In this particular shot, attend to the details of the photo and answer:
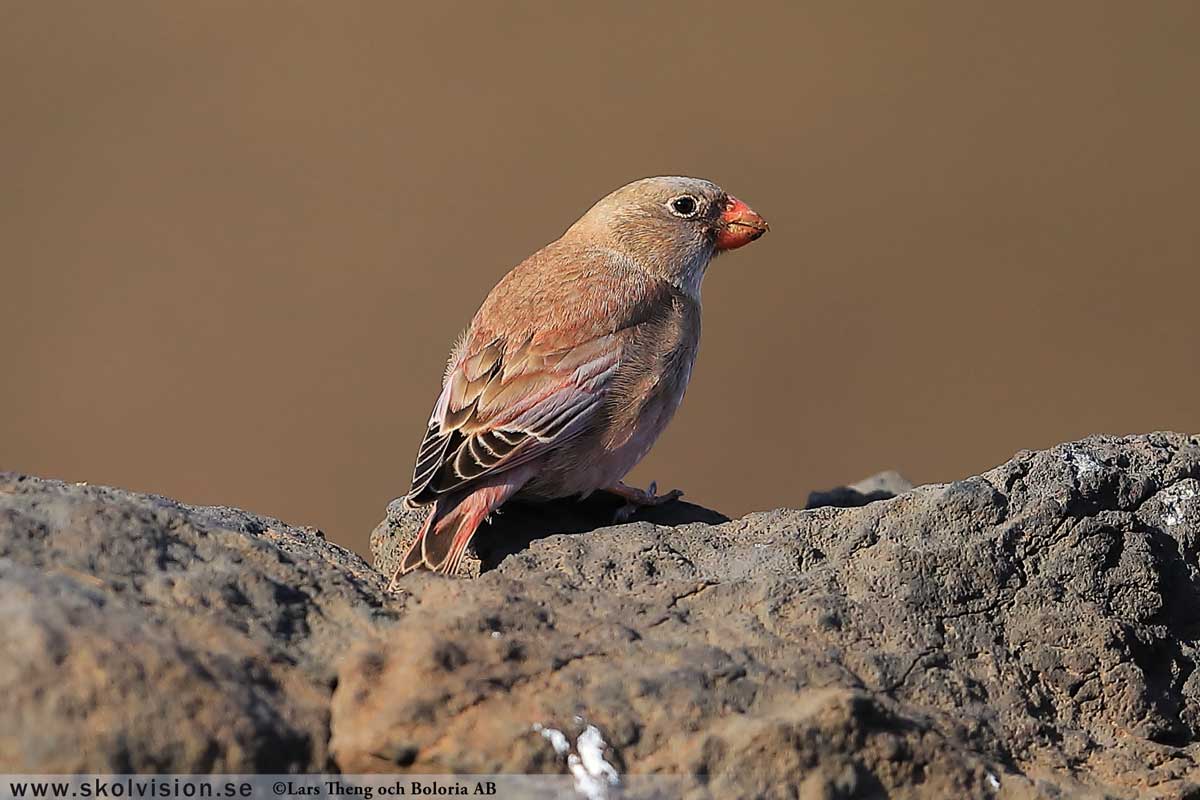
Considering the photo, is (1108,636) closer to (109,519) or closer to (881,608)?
(881,608)

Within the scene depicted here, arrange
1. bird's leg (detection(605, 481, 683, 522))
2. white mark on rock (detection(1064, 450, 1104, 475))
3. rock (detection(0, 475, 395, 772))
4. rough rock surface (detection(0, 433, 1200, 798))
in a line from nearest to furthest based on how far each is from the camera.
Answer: rock (detection(0, 475, 395, 772)), rough rock surface (detection(0, 433, 1200, 798)), white mark on rock (detection(1064, 450, 1104, 475)), bird's leg (detection(605, 481, 683, 522))

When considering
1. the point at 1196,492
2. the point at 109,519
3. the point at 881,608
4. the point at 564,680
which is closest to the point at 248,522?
the point at 109,519

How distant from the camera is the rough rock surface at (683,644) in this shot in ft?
8.14

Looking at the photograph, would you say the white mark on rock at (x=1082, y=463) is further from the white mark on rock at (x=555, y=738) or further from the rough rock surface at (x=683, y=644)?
the white mark on rock at (x=555, y=738)

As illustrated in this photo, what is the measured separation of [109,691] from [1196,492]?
9.51 ft

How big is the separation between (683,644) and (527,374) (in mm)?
1654

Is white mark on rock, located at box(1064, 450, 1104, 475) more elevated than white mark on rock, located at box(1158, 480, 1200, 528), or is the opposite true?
Answer: white mark on rock, located at box(1064, 450, 1104, 475)

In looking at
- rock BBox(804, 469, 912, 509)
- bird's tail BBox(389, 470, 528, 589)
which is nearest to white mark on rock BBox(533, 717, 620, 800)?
bird's tail BBox(389, 470, 528, 589)

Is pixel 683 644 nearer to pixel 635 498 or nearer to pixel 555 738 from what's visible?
pixel 555 738

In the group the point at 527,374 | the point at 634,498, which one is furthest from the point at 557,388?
the point at 634,498

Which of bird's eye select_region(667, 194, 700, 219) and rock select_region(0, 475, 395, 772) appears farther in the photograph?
bird's eye select_region(667, 194, 700, 219)

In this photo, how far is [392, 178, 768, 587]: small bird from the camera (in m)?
4.10

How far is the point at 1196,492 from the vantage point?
147 inches

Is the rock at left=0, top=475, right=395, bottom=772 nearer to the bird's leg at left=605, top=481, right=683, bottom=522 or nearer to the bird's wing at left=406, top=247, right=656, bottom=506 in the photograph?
the bird's wing at left=406, top=247, right=656, bottom=506
